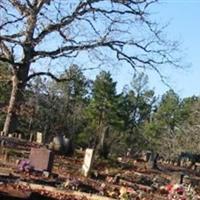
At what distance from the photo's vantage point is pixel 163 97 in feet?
294

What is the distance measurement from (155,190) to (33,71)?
13.5 meters

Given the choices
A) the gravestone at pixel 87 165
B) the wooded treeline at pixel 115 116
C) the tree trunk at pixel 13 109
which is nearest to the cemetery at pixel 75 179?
the gravestone at pixel 87 165

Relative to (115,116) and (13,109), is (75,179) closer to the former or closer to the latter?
(13,109)

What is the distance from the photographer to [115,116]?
6981cm

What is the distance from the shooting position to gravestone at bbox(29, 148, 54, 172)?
16531 mm

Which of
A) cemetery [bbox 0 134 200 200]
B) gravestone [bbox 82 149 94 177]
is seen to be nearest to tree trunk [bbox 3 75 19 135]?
cemetery [bbox 0 134 200 200]

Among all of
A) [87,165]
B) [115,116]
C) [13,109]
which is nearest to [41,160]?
[87,165]

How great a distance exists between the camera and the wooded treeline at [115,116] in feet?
181

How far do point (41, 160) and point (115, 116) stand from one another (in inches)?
2097

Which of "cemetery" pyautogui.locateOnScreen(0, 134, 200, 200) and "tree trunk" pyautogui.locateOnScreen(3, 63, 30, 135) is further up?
"tree trunk" pyautogui.locateOnScreen(3, 63, 30, 135)

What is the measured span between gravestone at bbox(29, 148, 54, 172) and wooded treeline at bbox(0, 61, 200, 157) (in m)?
30.6

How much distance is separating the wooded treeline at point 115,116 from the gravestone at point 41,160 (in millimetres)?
30602

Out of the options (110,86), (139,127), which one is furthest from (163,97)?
(110,86)

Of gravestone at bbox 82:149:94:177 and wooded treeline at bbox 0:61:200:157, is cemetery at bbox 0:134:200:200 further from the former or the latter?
wooded treeline at bbox 0:61:200:157
